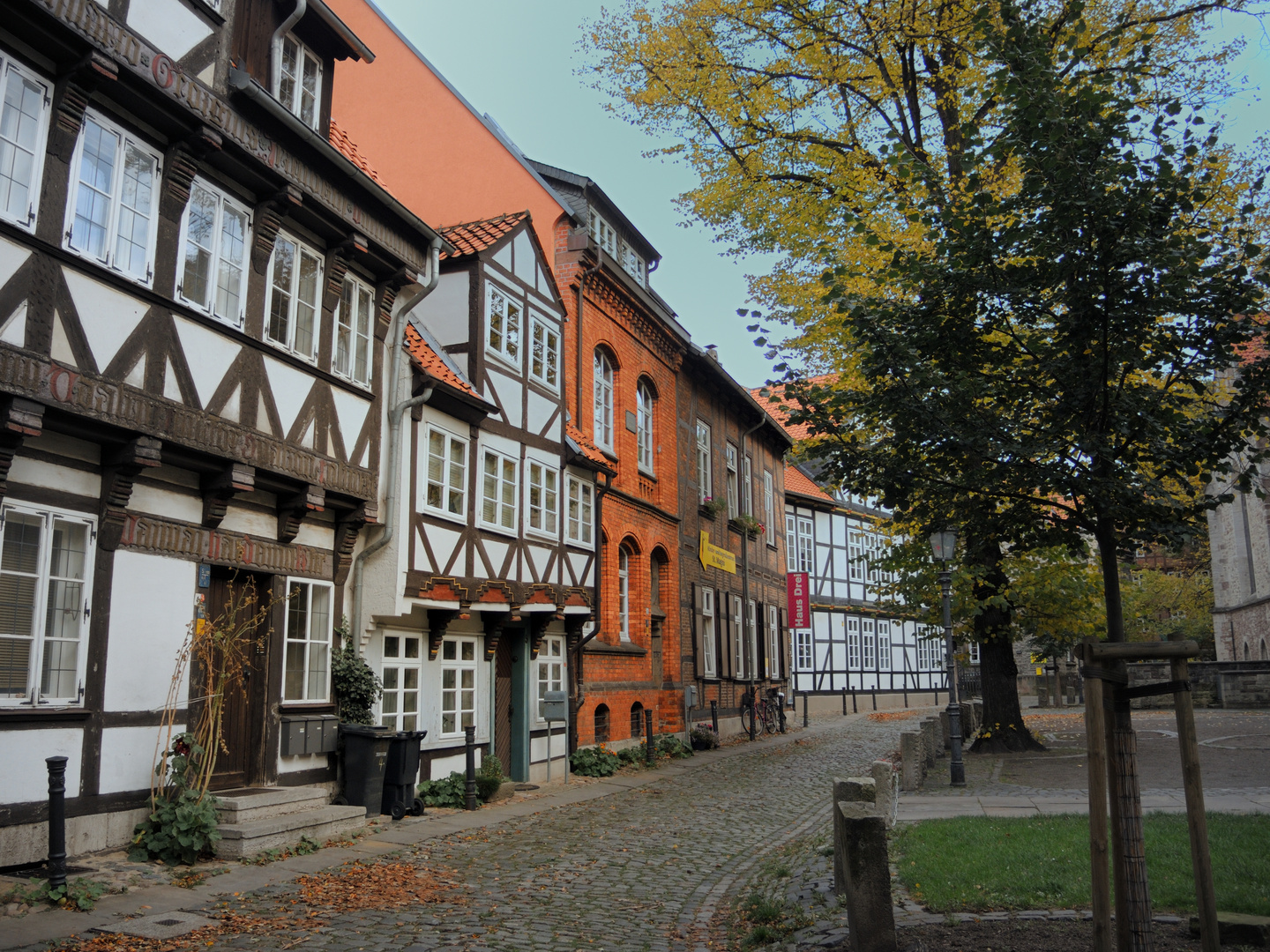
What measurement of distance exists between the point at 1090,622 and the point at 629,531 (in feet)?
29.1

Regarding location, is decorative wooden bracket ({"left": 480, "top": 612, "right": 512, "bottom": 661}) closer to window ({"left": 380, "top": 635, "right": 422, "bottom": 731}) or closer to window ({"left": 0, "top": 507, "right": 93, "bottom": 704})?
window ({"left": 380, "top": 635, "right": 422, "bottom": 731})

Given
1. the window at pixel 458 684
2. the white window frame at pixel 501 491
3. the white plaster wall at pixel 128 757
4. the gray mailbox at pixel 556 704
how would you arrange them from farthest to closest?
the gray mailbox at pixel 556 704
the white window frame at pixel 501 491
the window at pixel 458 684
the white plaster wall at pixel 128 757

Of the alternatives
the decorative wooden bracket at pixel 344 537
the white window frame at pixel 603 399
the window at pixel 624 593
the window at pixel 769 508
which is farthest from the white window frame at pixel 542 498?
the window at pixel 769 508

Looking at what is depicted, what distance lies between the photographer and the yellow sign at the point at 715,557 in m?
25.5

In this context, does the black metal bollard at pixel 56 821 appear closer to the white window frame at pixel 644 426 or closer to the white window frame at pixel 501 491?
the white window frame at pixel 501 491

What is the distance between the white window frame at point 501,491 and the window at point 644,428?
6.11 meters

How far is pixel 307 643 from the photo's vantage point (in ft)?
37.9

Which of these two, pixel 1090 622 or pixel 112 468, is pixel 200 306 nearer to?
pixel 112 468

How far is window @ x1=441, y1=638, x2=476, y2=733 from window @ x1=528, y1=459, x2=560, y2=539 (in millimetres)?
2273

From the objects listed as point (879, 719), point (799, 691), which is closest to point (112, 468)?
point (879, 719)

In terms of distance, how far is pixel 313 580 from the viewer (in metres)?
11.7

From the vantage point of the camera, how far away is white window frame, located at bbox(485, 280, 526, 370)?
615 inches

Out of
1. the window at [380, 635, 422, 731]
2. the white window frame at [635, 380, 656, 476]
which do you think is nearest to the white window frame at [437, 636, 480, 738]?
the window at [380, 635, 422, 731]

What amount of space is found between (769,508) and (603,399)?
12779 millimetres
